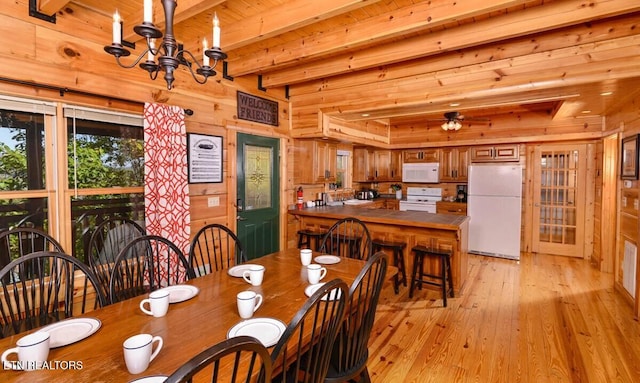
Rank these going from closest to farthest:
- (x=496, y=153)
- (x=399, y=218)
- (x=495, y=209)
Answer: (x=399, y=218) < (x=495, y=209) < (x=496, y=153)

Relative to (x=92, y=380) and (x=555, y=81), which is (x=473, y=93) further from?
(x=92, y=380)

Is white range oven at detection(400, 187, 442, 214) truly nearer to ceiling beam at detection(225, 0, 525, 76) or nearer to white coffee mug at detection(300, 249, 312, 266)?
ceiling beam at detection(225, 0, 525, 76)

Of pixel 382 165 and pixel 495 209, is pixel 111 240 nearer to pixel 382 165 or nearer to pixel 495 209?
pixel 382 165

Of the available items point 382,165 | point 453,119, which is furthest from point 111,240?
point 382,165

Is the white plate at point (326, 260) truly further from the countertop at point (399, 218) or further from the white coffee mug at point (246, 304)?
the countertop at point (399, 218)

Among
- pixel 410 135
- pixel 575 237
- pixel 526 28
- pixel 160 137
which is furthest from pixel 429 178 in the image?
pixel 160 137

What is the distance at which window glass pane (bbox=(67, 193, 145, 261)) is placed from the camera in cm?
238

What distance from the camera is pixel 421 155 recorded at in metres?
6.29

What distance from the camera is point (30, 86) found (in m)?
2.10

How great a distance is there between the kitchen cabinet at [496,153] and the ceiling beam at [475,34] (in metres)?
3.50

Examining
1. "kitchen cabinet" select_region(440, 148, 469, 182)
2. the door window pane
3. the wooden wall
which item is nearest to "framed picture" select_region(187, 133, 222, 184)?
the wooden wall

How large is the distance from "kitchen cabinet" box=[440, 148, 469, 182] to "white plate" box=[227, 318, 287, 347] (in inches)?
213

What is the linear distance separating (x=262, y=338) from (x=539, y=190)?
19.1 ft

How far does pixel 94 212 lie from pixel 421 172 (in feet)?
17.7
